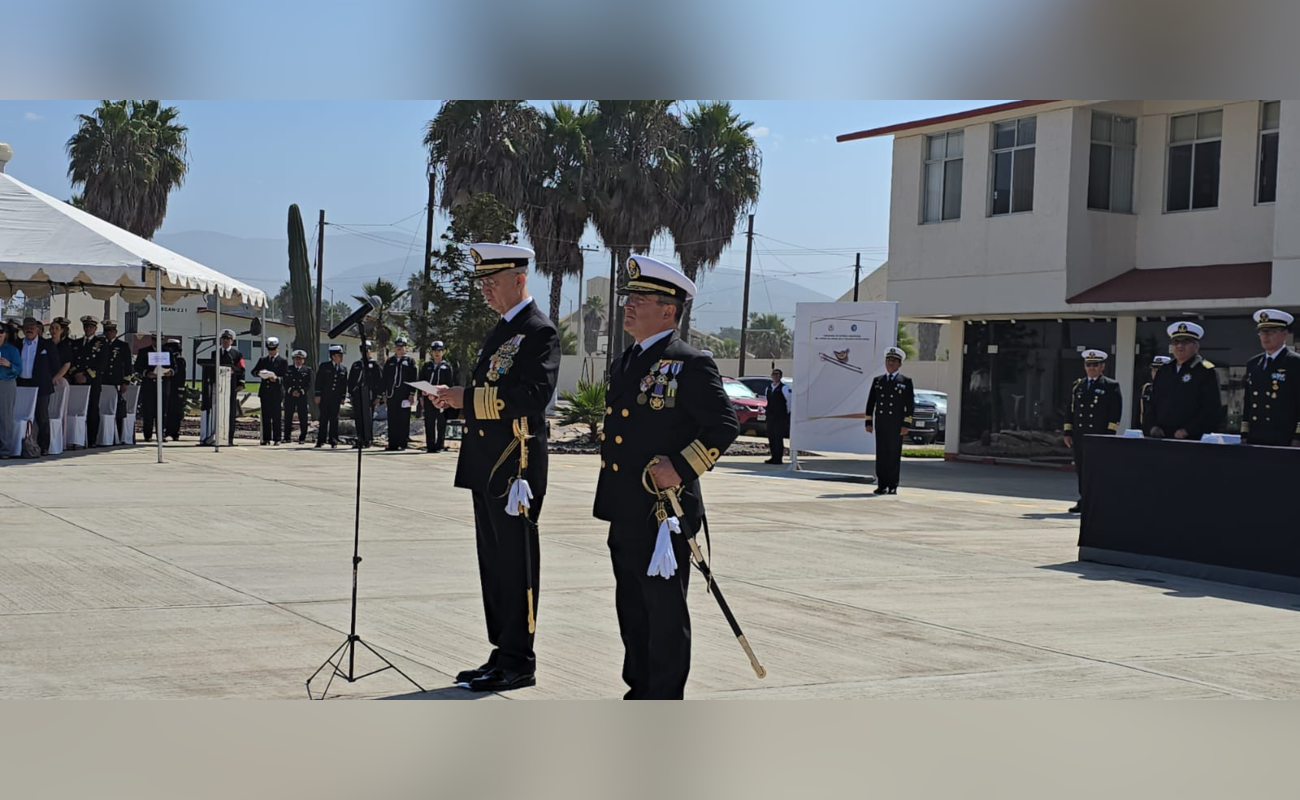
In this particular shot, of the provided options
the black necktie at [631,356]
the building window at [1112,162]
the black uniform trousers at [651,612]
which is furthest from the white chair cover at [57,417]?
the building window at [1112,162]

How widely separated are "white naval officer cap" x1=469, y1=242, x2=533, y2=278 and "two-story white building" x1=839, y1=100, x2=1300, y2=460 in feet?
59.0

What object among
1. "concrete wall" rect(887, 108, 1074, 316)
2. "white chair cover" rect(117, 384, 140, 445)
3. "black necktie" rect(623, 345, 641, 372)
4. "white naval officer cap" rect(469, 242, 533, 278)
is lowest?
"white chair cover" rect(117, 384, 140, 445)

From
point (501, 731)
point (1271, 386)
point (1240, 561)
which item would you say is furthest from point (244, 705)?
point (1271, 386)

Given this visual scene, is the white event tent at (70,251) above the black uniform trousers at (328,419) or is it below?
above

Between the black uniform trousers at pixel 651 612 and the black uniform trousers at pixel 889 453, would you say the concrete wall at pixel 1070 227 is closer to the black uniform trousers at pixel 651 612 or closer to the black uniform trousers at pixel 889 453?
the black uniform trousers at pixel 889 453

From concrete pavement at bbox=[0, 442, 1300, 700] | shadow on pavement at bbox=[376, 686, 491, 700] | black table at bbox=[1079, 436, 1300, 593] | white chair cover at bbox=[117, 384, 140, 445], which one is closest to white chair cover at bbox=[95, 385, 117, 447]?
white chair cover at bbox=[117, 384, 140, 445]

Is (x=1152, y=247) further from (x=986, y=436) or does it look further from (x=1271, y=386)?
(x=1271, y=386)

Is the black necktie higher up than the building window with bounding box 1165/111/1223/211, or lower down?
lower down

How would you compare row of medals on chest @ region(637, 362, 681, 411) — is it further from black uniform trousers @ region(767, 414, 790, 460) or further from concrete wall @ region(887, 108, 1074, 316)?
concrete wall @ region(887, 108, 1074, 316)

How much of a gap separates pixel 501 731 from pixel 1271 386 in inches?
363

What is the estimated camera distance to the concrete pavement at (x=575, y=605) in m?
6.76

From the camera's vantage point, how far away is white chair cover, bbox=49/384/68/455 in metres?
20.3

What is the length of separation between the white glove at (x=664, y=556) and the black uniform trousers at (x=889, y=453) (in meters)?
13.8

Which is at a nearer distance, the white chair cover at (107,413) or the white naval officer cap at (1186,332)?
the white naval officer cap at (1186,332)
